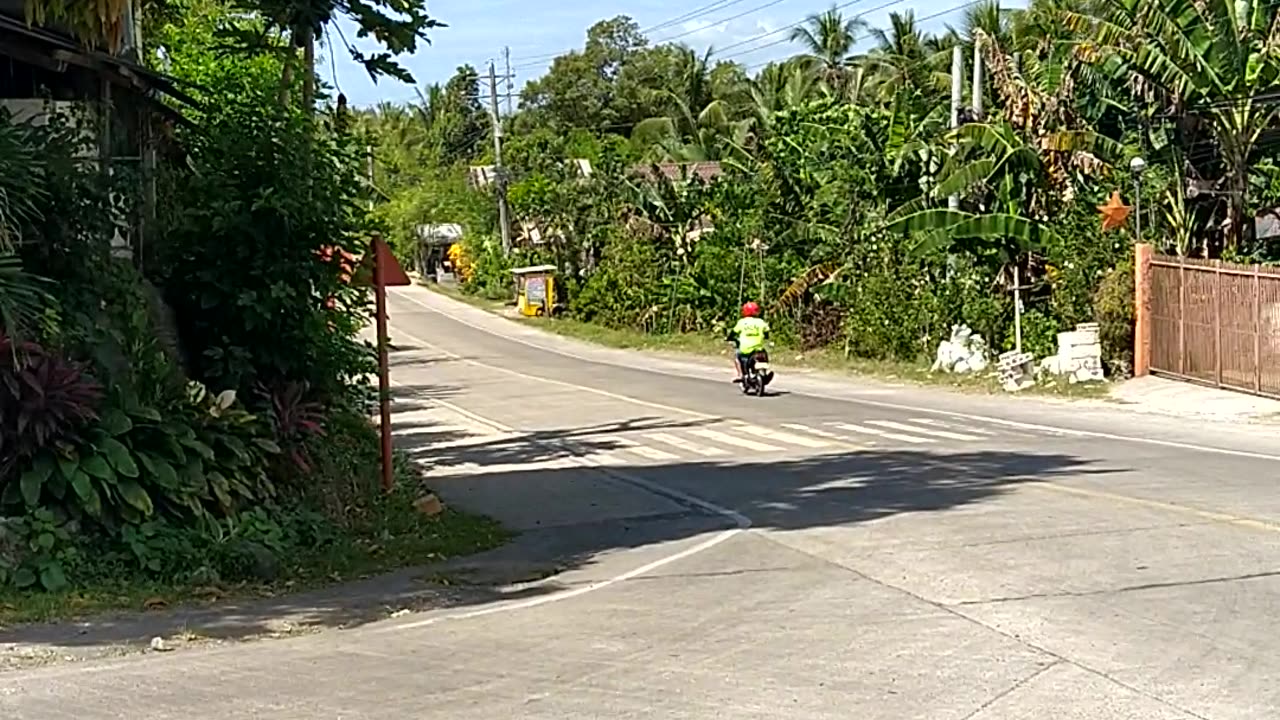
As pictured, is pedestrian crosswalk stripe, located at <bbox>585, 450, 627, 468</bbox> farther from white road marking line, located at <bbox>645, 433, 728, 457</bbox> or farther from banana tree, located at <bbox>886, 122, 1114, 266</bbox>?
banana tree, located at <bbox>886, 122, 1114, 266</bbox>

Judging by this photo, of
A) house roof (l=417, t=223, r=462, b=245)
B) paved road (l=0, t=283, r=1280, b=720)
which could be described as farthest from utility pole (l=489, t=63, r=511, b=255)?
paved road (l=0, t=283, r=1280, b=720)

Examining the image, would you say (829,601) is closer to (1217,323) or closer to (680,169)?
(1217,323)

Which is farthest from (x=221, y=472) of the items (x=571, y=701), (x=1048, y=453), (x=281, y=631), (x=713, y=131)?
(x=713, y=131)

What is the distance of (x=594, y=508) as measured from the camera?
1460 cm

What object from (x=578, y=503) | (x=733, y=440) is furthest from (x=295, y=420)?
(x=733, y=440)

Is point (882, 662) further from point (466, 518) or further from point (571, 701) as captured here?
point (466, 518)

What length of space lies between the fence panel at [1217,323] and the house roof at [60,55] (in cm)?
1820

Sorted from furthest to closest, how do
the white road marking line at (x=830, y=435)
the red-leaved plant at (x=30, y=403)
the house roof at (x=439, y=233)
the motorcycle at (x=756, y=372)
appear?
the house roof at (x=439, y=233) < the motorcycle at (x=756, y=372) < the white road marking line at (x=830, y=435) < the red-leaved plant at (x=30, y=403)

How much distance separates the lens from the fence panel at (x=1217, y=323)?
24.7 m

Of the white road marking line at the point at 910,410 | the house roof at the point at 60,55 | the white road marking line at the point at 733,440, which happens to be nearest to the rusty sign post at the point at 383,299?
the house roof at the point at 60,55

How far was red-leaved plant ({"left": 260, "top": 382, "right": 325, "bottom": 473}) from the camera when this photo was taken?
11914 mm

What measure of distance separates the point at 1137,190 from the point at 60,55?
72.4 ft

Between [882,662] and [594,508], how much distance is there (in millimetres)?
7224

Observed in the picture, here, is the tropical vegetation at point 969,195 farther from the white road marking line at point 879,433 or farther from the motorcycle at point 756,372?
the white road marking line at point 879,433
